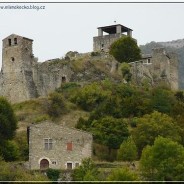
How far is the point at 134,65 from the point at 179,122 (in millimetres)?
16824

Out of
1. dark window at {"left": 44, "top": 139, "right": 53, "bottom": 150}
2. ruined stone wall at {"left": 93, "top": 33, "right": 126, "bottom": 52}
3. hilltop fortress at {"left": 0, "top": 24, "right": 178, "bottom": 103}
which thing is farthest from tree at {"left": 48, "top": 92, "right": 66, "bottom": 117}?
ruined stone wall at {"left": 93, "top": 33, "right": 126, "bottom": 52}

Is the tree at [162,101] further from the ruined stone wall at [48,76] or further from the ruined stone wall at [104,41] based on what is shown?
the ruined stone wall at [104,41]

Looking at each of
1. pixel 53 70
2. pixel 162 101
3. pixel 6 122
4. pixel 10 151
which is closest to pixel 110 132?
pixel 6 122

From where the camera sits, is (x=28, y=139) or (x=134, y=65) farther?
(x=134, y=65)

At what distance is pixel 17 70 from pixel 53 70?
3.80 metres

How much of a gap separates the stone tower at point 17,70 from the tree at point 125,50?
12.0 metres

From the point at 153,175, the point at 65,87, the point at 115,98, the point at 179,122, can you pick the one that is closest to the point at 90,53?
the point at 65,87

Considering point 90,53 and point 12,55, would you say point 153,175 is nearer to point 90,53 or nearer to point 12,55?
point 12,55

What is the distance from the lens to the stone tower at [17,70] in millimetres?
62812

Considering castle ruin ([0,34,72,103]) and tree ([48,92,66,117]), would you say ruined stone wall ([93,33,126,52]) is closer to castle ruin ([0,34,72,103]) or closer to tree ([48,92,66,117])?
castle ruin ([0,34,72,103])

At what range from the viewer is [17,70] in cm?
6297

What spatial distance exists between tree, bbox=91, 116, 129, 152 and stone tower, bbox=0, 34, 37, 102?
42.6 ft

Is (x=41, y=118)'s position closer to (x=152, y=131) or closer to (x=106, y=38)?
(x=152, y=131)

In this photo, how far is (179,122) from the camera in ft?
178
